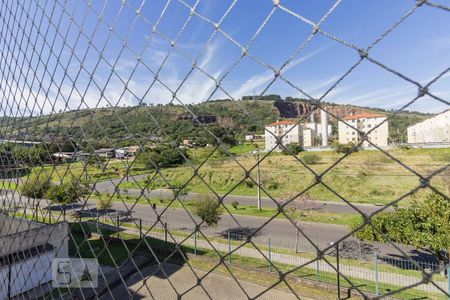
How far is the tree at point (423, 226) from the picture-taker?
→ 4254 mm

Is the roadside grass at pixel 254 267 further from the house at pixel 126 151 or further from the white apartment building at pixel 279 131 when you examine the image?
the white apartment building at pixel 279 131

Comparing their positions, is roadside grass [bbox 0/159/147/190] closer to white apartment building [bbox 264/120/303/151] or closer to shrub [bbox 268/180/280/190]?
white apartment building [bbox 264/120/303/151]

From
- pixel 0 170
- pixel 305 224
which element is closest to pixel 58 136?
pixel 0 170

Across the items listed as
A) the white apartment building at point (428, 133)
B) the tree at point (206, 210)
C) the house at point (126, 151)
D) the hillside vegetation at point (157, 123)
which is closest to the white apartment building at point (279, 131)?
the hillside vegetation at point (157, 123)

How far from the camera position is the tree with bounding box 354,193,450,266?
14.0ft

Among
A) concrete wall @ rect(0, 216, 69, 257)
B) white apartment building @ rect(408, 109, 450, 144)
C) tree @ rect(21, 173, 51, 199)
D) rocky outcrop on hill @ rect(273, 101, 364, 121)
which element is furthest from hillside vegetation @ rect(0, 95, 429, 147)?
white apartment building @ rect(408, 109, 450, 144)

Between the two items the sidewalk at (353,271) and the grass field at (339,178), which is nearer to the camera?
the sidewalk at (353,271)

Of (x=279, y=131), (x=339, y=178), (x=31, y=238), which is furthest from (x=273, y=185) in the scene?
(x=279, y=131)

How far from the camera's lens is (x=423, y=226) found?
4426 mm

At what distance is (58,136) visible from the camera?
1.56 meters

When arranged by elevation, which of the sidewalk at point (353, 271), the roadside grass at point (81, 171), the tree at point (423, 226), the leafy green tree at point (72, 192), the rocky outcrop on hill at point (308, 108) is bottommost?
the sidewalk at point (353, 271)

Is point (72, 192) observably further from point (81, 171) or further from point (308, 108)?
point (308, 108)

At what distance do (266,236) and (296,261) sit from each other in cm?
164

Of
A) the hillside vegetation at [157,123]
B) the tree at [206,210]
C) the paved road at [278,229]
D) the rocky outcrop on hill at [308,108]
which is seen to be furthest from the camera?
the tree at [206,210]
